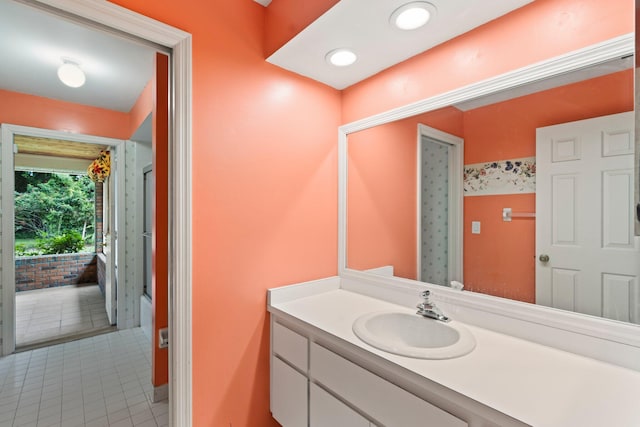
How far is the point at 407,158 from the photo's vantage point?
65.6 inches

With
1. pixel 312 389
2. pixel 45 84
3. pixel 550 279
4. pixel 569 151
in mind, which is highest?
pixel 45 84

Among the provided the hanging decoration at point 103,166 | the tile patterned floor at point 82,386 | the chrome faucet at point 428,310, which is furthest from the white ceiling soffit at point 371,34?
the hanging decoration at point 103,166

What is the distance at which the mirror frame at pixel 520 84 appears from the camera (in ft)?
3.09

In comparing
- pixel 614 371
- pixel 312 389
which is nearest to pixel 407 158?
pixel 614 371

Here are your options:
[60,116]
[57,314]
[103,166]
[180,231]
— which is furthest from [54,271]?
[180,231]

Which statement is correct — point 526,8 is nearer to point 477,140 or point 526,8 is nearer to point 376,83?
point 477,140

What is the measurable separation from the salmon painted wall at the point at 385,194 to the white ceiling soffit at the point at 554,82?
145 millimetres

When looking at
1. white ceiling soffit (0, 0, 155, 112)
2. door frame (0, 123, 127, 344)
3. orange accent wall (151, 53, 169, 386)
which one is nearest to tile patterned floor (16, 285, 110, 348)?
door frame (0, 123, 127, 344)

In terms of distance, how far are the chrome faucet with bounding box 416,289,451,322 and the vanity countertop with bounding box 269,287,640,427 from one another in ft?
0.43

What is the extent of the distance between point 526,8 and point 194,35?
1.42 metres

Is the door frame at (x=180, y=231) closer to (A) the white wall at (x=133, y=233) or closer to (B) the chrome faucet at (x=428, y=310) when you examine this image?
(B) the chrome faucet at (x=428, y=310)

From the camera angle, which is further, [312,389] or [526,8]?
[312,389]

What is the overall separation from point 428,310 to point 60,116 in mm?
3714

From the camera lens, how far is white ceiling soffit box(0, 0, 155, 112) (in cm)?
179
